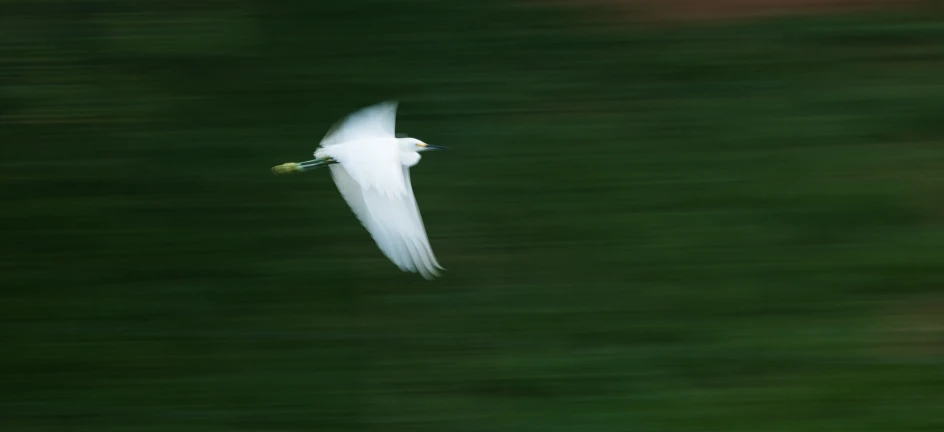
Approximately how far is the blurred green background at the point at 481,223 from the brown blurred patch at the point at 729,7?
63 millimetres

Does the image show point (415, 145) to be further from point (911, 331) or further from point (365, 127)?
point (911, 331)

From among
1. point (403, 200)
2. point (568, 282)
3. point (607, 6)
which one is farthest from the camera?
point (607, 6)

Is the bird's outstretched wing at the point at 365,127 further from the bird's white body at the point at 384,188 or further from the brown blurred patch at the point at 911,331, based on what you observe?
the brown blurred patch at the point at 911,331

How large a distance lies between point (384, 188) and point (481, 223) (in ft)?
1.93

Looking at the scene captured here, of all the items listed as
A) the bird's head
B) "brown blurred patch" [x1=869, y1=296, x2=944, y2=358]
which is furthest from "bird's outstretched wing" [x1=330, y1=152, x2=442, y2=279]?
"brown blurred patch" [x1=869, y1=296, x2=944, y2=358]

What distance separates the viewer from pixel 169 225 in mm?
3623

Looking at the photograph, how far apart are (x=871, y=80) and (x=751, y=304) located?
3.10 ft

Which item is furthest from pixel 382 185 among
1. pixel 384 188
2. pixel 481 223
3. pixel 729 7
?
pixel 729 7

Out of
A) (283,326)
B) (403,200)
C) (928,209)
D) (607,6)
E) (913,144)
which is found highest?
(607,6)

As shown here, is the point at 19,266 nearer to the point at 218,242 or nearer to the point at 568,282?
the point at 218,242

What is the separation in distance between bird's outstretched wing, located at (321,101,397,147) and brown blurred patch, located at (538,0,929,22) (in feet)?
2.99

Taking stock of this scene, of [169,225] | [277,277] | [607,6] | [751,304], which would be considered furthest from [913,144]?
[169,225]

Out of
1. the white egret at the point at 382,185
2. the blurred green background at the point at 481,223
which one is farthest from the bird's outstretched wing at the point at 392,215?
the blurred green background at the point at 481,223

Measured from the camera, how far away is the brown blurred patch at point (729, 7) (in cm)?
411
